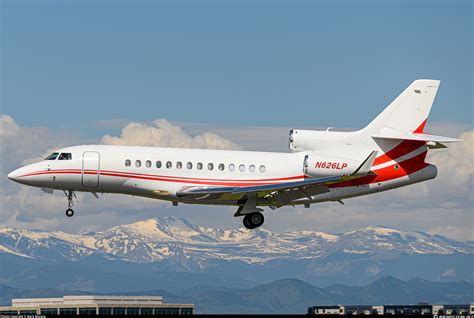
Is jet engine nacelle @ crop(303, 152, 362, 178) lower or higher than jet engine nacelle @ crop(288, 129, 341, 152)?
lower

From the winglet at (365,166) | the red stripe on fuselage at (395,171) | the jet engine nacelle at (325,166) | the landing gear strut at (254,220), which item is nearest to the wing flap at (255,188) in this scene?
the jet engine nacelle at (325,166)

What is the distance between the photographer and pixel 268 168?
6366 centimetres

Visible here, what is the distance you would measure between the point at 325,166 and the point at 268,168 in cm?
334

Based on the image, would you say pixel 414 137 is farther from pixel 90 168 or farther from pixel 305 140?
pixel 90 168

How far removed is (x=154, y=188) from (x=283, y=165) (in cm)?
776

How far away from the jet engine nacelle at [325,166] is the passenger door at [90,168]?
1210 cm

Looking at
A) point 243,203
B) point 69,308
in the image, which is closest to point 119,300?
point 69,308

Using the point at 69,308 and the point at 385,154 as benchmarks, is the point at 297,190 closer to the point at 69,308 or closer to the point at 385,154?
the point at 385,154

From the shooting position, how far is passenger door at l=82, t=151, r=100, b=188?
6153cm

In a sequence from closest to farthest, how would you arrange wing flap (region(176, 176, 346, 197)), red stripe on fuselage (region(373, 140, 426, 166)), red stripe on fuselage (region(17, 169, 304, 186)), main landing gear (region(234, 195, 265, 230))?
red stripe on fuselage (region(17, 169, 304, 186))
wing flap (region(176, 176, 346, 197))
main landing gear (region(234, 195, 265, 230))
red stripe on fuselage (region(373, 140, 426, 166))

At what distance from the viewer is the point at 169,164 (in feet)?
204

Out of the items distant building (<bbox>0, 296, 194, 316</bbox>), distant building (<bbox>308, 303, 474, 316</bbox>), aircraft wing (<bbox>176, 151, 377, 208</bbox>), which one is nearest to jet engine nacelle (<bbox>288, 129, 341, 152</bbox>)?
aircraft wing (<bbox>176, 151, 377, 208</bbox>)

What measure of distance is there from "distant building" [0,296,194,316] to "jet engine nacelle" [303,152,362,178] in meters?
64.9

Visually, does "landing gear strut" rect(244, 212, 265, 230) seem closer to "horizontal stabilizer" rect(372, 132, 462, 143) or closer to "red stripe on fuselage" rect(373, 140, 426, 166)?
"red stripe on fuselage" rect(373, 140, 426, 166)
